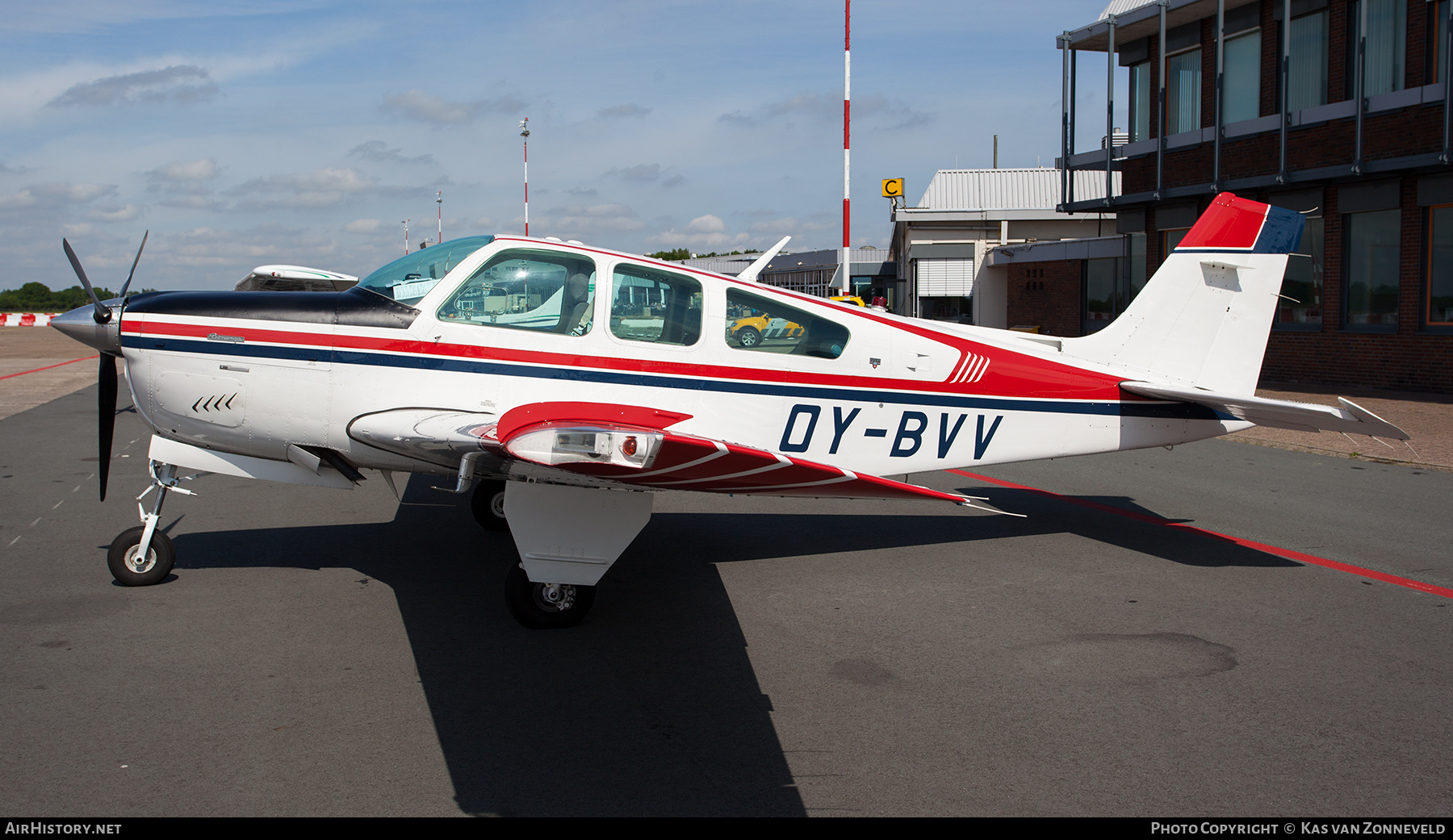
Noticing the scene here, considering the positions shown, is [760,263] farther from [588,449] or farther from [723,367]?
[588,449]

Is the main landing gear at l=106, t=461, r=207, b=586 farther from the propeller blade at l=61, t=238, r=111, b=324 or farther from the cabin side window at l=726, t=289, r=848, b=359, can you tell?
the cabin side window at l=726, t=289, r=848, b=359

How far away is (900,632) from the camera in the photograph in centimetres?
478

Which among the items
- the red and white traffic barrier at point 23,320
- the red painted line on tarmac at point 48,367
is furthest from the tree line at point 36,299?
the red painted line on tarmac at point 48,367

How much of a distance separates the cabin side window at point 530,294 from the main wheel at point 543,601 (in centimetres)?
136

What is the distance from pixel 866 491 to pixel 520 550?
5.82 ft

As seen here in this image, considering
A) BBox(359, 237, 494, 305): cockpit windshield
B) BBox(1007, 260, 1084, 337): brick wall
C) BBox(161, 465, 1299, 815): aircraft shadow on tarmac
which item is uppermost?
A: BBox(1007, 260, 1084, 337): brick wall

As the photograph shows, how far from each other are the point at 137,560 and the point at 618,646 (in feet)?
9.88

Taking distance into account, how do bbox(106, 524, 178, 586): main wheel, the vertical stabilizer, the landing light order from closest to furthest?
the landing light, bbox(106, 524, 178, 586): main wheel, the vertical stabilizer

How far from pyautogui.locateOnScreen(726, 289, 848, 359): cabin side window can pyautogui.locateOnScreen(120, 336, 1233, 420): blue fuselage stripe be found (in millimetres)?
219

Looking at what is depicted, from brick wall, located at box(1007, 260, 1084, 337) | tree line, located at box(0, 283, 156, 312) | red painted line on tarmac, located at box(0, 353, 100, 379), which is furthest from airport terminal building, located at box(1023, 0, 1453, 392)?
tree line, located at box(0, 283, 156, 312)

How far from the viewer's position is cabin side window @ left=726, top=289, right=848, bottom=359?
17.7 feet

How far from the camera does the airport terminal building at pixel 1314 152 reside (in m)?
15.1

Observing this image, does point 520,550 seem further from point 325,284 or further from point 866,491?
point 325,284

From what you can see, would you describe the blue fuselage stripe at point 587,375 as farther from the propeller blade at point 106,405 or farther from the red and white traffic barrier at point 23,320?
the red and white traffic barrier at point 23,320
